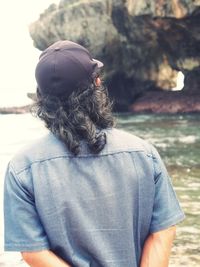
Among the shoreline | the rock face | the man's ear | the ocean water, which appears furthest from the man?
the shoreline

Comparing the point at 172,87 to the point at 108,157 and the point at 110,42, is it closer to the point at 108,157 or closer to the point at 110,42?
the point at 110,42

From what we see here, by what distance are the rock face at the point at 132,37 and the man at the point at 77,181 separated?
20.8 m

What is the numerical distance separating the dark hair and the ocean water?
4186mm

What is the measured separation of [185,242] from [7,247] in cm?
510

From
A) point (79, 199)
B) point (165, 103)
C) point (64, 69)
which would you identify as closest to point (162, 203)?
point (79, 199)

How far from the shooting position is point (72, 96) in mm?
2305

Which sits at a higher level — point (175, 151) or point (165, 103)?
point (175, 151)

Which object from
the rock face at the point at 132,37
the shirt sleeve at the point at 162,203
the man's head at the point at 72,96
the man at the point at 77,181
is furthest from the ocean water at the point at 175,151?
the man's head at the point at 72,96

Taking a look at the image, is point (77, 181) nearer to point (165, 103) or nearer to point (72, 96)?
point (72, 96)

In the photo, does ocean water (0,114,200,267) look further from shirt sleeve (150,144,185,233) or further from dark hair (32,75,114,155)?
dark hair (32,75,114,155)

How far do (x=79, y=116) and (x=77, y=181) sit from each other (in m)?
0.25

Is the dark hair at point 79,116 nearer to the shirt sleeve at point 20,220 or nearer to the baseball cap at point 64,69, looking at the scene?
the baseball cap at point 64,69

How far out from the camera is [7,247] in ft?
7.47

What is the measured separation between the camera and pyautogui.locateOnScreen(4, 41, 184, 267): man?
2234 mm
